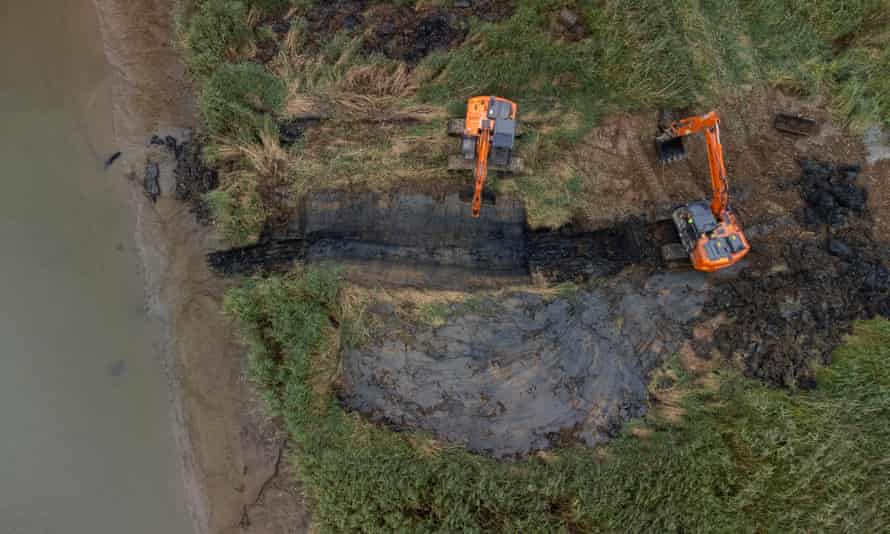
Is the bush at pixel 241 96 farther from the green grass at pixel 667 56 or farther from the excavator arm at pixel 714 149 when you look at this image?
the excavator arm at pixel 714 149

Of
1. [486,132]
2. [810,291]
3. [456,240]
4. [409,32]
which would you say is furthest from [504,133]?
[810,291]

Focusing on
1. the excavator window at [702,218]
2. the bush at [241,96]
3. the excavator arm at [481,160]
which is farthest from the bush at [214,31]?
the excavator window at [702,218]

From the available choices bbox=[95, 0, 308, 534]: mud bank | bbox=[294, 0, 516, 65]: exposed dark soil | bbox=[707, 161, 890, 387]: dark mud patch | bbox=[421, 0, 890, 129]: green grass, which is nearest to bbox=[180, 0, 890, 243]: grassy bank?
bbox=[421, 0, 890, 129]: green grass

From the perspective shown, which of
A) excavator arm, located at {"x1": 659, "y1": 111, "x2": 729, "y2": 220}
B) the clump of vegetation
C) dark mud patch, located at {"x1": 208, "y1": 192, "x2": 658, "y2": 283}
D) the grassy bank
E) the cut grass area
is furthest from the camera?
the clump of vegetation

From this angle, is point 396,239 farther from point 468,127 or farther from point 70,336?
point 70,336

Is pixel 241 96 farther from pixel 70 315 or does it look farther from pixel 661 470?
pixel 661 470

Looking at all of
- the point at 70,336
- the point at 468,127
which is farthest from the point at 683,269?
the point at 70,336

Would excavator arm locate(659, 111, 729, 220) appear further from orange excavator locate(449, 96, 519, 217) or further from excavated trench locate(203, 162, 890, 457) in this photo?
orange excavator locate(449, 96, 519, 217)
